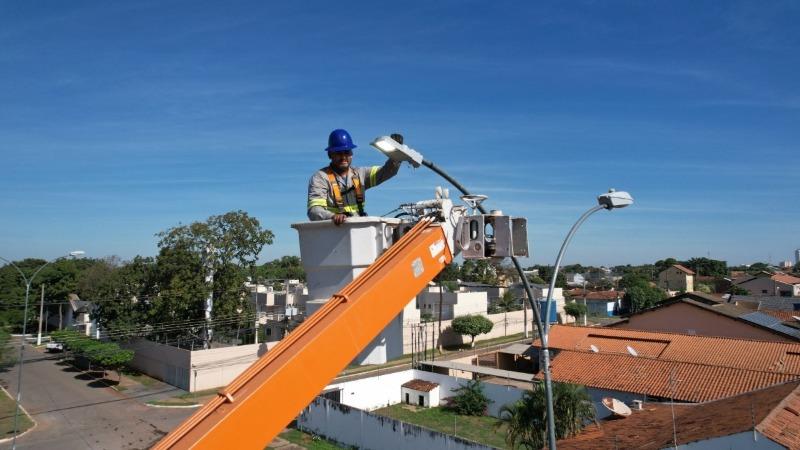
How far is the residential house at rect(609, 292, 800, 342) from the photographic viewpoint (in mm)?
34031

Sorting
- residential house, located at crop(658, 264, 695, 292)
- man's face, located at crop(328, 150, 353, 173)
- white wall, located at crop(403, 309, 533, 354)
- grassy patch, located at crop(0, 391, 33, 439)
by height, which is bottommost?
grassy patch, located at crop(0, 391, 33, 439)

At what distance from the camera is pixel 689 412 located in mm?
16391

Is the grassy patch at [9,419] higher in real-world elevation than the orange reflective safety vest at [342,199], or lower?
lower

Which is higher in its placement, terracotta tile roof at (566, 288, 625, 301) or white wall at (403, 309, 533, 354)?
terracotta tile roof at (566, 288, 625, 301)

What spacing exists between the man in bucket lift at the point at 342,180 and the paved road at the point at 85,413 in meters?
21.2

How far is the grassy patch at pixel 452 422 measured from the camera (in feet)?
74.3

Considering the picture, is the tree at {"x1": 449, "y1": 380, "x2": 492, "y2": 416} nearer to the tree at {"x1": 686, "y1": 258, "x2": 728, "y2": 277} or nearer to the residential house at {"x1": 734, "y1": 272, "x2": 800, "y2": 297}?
the residential house at {"x1": 734, "y1": 272, "x2": 800, "y2": 297}

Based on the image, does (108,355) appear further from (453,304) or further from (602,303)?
(602,303)

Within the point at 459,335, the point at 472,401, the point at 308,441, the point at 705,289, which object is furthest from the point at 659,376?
the point at 705,289

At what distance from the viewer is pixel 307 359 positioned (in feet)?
12.1

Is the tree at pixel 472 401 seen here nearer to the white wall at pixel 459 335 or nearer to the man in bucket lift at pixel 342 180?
the white wall at pixel 459 335

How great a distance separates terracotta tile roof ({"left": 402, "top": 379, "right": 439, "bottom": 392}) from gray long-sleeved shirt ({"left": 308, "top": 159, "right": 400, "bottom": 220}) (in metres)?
24.8

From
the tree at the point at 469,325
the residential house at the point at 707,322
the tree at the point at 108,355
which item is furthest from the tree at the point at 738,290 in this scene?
the tree at the point at 108,355

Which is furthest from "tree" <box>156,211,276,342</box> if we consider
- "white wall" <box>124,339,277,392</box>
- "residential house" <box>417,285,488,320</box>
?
"residential house" <box>417,285,488,320</box>
